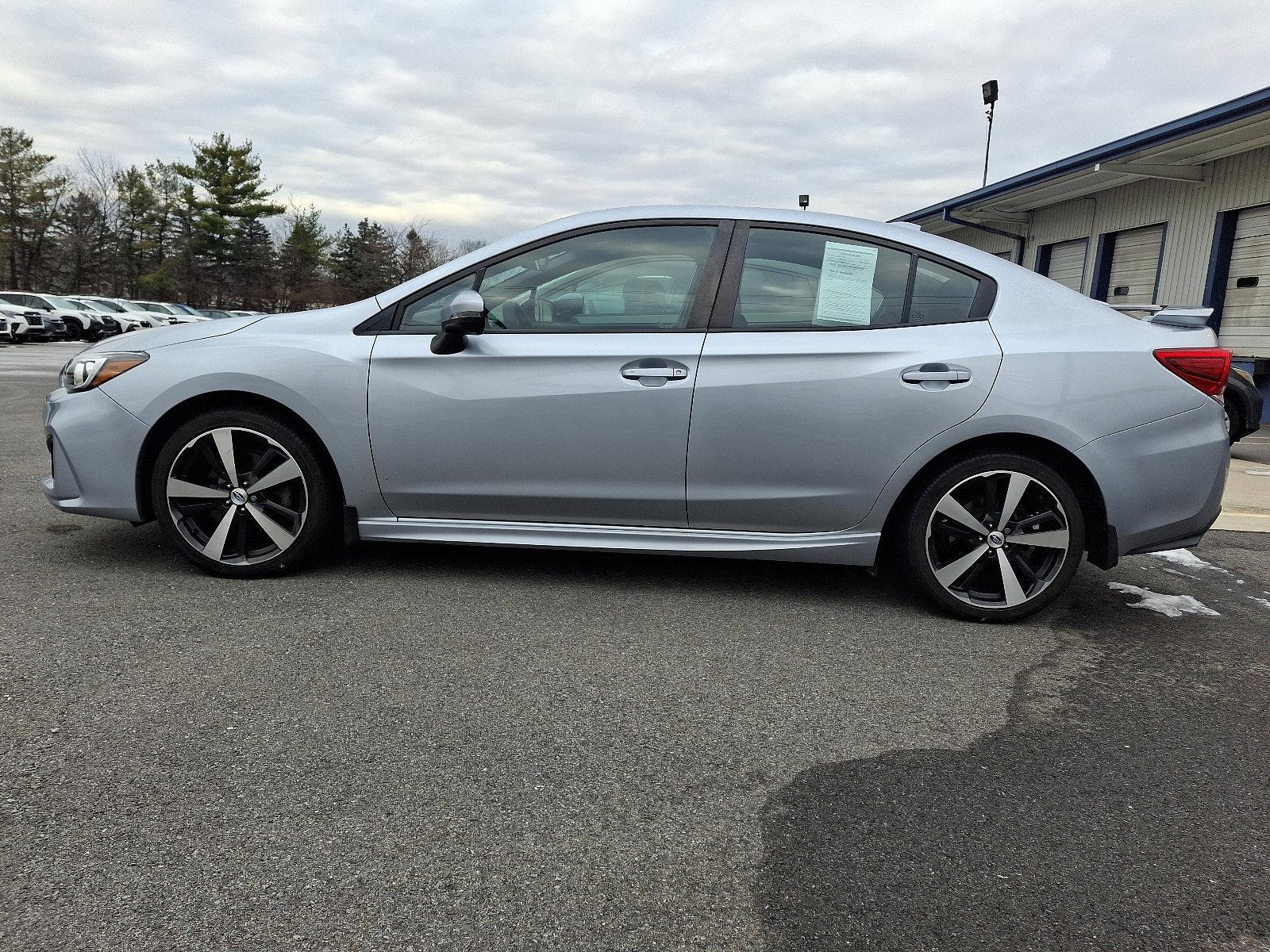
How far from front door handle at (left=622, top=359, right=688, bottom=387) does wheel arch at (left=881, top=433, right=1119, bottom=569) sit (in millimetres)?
1015

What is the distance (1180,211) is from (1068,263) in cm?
336

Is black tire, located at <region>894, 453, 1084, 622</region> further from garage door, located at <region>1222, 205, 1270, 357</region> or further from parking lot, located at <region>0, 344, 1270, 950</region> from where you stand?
garage door, located at <region>1222, 205, 1270, 357</region>

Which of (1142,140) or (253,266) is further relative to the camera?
(253,266)

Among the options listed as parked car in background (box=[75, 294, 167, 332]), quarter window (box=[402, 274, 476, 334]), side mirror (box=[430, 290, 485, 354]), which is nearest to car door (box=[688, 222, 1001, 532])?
side mirror (box=[430, 290, 485, 354])

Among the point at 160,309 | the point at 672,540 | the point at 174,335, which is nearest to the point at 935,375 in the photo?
the point at 672,540

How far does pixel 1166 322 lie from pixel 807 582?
71.6 inches

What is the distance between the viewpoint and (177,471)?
3902 mm

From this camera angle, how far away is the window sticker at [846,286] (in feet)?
12.3

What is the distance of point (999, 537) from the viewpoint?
12.1ft

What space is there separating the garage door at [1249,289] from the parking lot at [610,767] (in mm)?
11069

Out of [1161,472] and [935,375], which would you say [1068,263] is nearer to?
[1161,472]

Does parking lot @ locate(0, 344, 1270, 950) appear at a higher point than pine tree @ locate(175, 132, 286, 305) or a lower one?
lower

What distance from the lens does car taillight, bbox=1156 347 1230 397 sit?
11.6 feet

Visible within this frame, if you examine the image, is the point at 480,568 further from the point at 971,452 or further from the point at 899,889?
the point at 899,889
